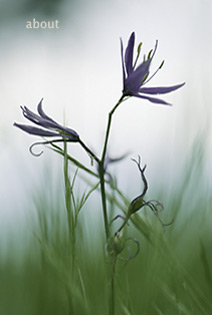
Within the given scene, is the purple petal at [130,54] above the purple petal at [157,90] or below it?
above

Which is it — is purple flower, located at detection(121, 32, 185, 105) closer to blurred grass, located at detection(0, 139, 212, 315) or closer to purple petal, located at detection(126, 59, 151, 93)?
purple petal, located at detection(126, 59, 151, 93)

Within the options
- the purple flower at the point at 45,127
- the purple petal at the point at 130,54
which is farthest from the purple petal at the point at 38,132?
the purple petal at the point at 130,54

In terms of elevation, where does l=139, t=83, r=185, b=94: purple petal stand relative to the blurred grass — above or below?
above

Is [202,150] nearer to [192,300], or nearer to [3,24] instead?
[192,300]

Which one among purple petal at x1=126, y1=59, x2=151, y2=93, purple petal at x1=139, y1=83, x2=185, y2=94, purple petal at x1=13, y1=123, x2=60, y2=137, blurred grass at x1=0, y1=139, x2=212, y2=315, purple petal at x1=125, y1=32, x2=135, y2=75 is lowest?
blurred grass at x1=0, y1=139, x2=212, y2=315

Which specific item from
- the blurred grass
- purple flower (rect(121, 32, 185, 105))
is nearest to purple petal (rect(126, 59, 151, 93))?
purple flower (rect(121, 32, 185, 105))

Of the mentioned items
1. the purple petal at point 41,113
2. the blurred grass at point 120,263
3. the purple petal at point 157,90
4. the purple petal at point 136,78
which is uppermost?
the purple petal at point 136,78

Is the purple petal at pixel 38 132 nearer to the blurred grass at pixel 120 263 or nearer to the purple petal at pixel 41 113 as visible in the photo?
the purple petal at pixel 41 113
